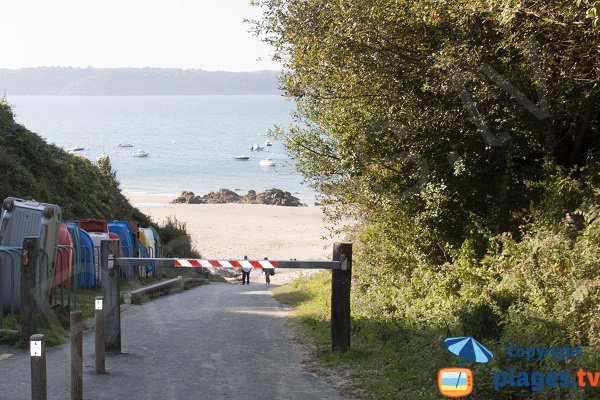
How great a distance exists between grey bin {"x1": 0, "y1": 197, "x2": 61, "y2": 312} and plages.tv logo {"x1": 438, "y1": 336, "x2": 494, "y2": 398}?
7.62 metres

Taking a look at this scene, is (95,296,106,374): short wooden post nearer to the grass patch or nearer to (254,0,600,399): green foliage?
the grass patch

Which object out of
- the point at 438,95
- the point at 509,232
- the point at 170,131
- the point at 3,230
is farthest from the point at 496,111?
the point at 170,131

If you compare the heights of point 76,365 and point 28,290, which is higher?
point 28,290

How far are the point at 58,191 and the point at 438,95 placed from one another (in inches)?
699

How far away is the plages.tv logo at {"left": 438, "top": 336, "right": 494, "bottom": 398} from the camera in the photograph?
8039 mm

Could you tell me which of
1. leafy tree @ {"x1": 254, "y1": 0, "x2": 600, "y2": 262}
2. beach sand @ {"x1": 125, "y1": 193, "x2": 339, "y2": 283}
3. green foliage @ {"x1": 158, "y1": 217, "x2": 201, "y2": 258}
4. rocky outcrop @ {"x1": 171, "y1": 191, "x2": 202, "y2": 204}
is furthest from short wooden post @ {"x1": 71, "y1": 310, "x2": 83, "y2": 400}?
rocky outcrop @ {"x1": 171, "y1": 191, "x2": 202, "y2": 204}

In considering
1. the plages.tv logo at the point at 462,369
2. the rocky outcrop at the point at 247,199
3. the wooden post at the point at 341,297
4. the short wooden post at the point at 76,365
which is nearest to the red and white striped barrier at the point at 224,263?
the wooden post at the point at 341,297

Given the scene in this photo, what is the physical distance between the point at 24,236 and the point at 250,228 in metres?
45.1

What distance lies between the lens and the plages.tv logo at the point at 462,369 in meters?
8.04

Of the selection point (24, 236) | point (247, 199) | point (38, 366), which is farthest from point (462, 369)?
point (247, 199)

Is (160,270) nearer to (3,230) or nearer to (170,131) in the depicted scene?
(3,230)

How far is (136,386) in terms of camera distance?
32.1 feet

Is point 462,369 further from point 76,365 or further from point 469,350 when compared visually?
point 76,365

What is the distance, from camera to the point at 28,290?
11875mm
